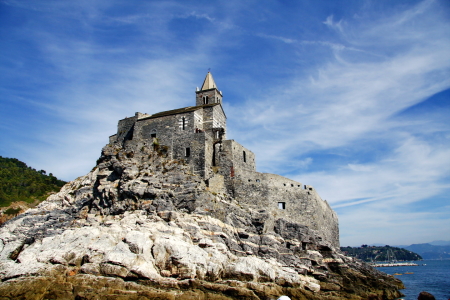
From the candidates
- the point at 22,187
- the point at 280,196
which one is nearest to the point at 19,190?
the point at 22,187

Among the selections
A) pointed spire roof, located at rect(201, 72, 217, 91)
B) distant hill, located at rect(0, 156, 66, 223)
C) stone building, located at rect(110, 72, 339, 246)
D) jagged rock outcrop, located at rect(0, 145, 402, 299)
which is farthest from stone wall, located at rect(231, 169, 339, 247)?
distant hill, located at rect(0, 156, 66, 223)

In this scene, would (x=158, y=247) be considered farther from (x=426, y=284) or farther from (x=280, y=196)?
(x=426, y=284)

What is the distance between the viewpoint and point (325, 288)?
29.5m

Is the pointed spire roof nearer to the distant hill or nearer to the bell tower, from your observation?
the bell tower

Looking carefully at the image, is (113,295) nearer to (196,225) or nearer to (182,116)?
(196,225)

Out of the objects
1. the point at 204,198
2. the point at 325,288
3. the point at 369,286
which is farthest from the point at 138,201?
the point at 369,286

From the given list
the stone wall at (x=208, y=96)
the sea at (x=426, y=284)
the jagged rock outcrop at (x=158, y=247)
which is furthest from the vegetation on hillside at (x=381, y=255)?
the jagged rock outcrop at (x=158, y=247)

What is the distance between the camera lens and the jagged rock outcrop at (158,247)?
77.7 ft

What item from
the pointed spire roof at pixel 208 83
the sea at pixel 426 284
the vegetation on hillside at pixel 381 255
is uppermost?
the pointed spire roof at pixel 208 83

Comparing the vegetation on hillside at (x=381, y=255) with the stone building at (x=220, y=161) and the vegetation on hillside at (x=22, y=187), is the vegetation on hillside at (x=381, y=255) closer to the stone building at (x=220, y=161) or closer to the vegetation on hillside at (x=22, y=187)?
the stone building at (x=220, y=161)

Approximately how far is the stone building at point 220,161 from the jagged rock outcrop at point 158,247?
1441 mm

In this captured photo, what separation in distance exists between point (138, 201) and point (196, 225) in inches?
251

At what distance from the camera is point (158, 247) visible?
2605 cm

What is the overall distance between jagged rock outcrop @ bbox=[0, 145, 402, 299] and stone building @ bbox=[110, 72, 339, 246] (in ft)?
4.73
